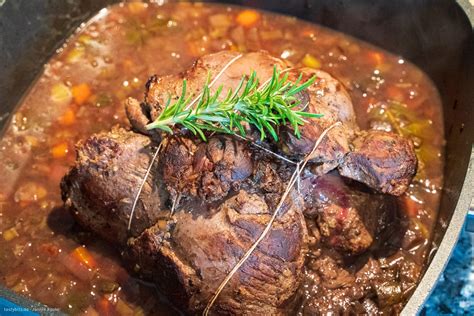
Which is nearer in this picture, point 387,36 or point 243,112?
point 243,112

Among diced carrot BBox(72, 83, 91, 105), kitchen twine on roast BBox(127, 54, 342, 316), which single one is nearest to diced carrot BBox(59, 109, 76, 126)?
diced carrot BBox(72, 83, 91, 105)

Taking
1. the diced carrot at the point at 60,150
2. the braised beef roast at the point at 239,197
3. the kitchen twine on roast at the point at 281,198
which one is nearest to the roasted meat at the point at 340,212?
the braised beef roast at the point at 239,197

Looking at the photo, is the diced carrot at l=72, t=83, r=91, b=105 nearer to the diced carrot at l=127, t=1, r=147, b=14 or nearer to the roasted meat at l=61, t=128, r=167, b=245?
the diced carrot at l=127, t=1, r=147, b=14

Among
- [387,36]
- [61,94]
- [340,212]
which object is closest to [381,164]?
[340,212]

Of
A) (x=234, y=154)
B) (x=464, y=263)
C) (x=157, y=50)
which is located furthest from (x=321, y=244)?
(x=157, y=50)

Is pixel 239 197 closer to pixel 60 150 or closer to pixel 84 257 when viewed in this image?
pixel 84 257

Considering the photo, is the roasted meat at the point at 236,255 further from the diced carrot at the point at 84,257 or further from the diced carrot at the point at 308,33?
the diced carrot at the point at 308,33

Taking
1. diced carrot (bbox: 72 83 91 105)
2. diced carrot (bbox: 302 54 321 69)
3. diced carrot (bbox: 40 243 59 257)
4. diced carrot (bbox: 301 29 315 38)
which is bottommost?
diced carrot (bbox: 40 243 59 257)
